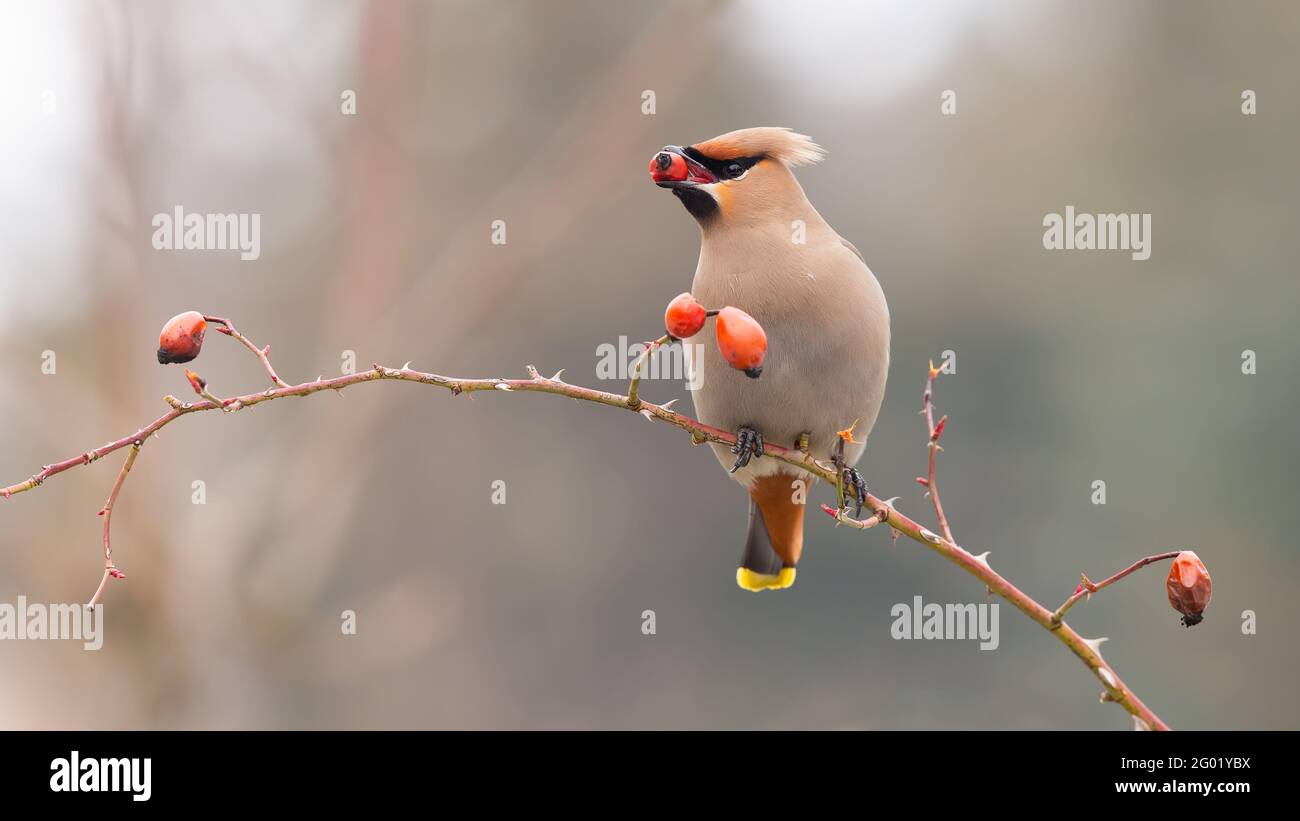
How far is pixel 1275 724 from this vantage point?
9.28 m

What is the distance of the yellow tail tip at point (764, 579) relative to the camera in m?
3.34

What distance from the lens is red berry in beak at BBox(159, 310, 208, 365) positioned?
5.83ft

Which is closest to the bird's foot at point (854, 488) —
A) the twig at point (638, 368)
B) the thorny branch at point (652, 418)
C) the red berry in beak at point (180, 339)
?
the thorny branch at point (652, 418)

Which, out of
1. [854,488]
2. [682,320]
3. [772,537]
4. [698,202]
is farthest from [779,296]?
[682,320]

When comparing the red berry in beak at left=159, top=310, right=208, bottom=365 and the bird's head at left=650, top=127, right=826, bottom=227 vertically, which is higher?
the bird's head at left=650, top=127, right=826, bottom=227

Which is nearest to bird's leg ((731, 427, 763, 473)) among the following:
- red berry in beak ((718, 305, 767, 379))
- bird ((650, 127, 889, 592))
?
bird ((650, 127, 889, 592))

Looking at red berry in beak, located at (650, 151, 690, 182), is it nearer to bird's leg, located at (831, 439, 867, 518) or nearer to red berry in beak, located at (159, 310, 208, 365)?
bird's leg, located at (831, 439, 867, 518)

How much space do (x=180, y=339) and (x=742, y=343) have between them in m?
0.80

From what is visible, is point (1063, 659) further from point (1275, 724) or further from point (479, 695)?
point (479, 695)

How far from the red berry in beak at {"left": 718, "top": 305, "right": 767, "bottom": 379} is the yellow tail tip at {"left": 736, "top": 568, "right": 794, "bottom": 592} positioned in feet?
5.39

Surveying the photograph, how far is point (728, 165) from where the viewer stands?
2.78 m

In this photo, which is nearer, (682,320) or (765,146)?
(682,320)

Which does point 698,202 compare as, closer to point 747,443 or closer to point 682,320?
point 747,443

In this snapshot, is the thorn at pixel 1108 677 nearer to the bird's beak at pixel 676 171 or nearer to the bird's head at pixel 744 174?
the bird's beak at pixel 676 171
